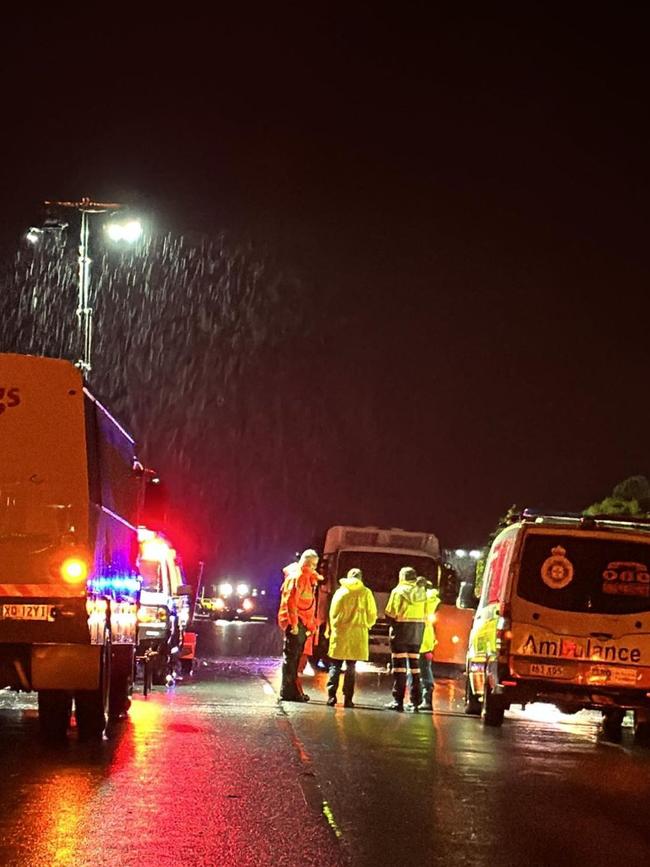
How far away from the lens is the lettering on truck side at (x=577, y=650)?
47.1ft

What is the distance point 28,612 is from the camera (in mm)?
11508

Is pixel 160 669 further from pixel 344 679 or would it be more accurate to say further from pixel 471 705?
pixel 471 705

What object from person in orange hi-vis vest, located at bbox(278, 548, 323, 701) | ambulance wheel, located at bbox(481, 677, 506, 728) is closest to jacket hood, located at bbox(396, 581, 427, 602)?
person in orange hi-vis vest, located at bbox(278, 548, 323, 701)

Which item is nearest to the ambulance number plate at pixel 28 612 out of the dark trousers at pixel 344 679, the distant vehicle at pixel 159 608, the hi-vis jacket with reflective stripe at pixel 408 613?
the distant vehicle at pixel 159 608

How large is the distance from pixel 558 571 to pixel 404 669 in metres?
3.56

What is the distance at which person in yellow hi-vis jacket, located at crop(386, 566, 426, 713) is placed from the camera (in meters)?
17.5

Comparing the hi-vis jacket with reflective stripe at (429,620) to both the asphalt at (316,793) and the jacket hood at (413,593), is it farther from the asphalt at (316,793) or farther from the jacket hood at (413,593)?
the asphalt at (316,793)

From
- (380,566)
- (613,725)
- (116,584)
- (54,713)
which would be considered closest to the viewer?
(54,713)

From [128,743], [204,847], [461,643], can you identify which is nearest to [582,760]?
[128,743]

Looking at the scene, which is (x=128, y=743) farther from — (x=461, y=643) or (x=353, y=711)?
(x=461, y=643)

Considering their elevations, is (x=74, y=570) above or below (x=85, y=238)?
below

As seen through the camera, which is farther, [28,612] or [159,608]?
[159,608]

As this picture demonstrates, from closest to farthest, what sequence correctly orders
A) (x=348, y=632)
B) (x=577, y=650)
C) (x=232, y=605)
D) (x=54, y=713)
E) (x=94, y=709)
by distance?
1. (x=54, y=713)
2. (x=94, y=709)
3. (x=577, y=650)
4. (x=348, y=632)
5. (x=232, y=605)

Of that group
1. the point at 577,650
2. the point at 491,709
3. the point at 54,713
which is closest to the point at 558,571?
the point at 577,650
